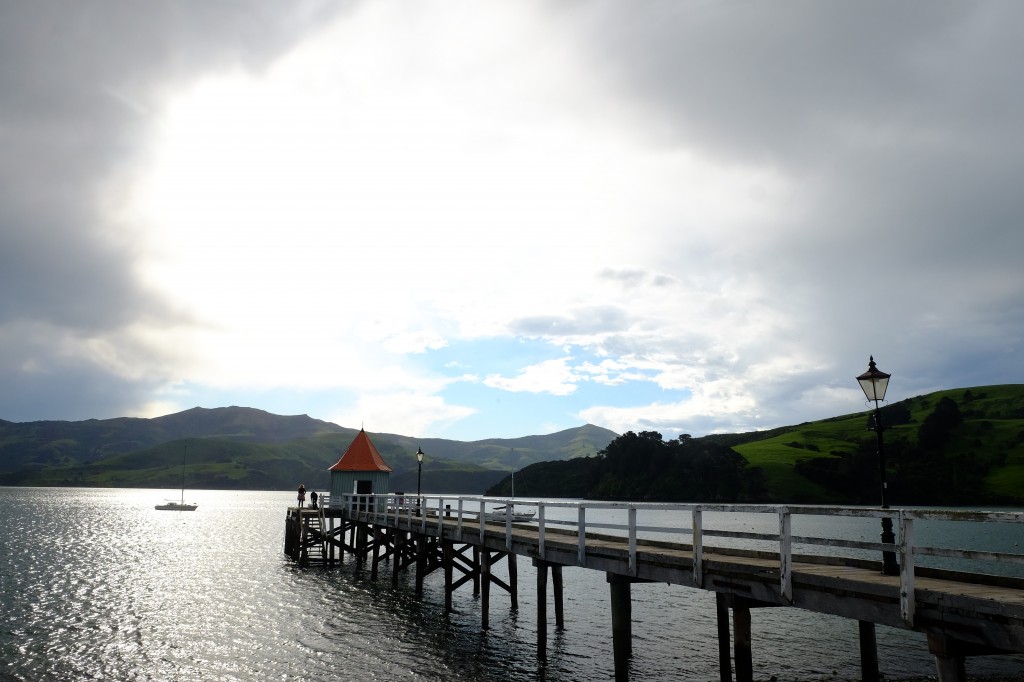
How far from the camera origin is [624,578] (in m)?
17.2

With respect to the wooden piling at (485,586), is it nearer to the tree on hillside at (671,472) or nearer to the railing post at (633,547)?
the railing post at (633,547)

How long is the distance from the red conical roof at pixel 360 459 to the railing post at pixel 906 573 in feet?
134

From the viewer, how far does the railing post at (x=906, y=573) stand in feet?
31.2

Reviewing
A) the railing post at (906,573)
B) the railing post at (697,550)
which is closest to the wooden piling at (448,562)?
the railing post at (697,550)

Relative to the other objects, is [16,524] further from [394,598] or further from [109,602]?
[394,598]

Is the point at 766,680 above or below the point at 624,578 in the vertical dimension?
below

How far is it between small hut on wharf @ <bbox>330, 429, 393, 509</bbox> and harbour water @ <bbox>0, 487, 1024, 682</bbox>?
248 inches

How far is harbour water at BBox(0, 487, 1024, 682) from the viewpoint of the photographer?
2072cm

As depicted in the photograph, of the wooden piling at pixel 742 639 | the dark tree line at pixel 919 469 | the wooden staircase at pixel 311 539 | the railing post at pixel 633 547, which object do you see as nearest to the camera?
the wooden piling at pixel 742 639

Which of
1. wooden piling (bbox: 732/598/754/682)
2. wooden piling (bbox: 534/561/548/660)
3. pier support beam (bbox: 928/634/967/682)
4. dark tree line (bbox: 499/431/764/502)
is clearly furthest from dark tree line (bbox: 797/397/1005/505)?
pier support beam (bbox: 928/634/967/682)

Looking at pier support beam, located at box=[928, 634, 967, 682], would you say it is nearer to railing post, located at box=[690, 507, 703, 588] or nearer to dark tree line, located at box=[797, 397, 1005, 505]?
railing post, located at box=[690, 507, 703, 588]

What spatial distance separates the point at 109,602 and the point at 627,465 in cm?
13930

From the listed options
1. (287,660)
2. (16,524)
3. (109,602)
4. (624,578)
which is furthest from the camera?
(16,524)

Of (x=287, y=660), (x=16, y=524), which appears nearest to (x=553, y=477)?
(x=16, y=524)
